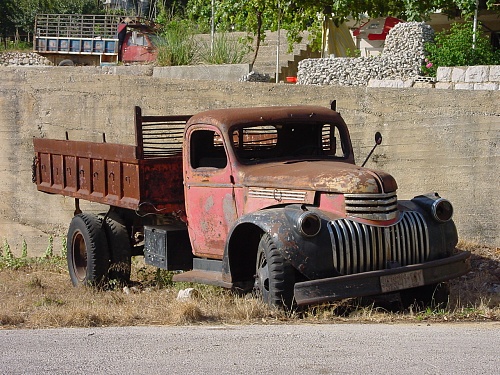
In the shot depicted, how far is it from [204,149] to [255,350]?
150 inches

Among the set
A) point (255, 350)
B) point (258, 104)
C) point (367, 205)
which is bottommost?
point (255, 350)

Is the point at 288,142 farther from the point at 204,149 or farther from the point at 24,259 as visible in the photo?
the point at 24,259

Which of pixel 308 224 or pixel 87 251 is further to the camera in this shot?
pixel 87 251

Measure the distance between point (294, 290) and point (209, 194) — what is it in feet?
6.35

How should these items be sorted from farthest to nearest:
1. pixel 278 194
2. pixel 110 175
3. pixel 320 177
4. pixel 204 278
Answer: pixel 110 175
pixel 204 278
pixel 278 194
pixel 320 177

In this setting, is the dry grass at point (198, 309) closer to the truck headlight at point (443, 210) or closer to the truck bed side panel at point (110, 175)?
the truck headlight at point (443, 210)

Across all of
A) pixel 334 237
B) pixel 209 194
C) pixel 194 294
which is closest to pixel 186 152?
pixel 209 194

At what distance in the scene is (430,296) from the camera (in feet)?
28.9

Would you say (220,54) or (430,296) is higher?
(220,54)

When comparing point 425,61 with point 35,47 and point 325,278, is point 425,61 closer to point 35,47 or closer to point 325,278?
point 325,278

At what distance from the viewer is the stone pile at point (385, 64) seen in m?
16.8

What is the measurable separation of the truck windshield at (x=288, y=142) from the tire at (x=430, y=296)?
171 centimetres

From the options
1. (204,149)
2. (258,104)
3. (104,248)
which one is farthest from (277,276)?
(258,104)

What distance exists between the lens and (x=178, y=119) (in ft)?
35.9
